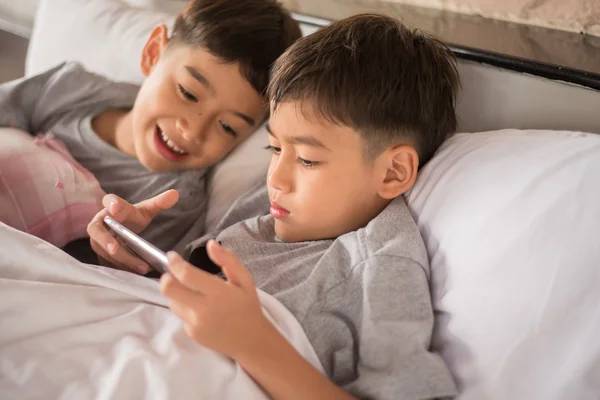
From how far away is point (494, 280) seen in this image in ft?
2.47

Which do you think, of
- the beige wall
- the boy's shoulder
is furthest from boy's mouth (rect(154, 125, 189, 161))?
the beige wall

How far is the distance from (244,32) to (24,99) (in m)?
0.57

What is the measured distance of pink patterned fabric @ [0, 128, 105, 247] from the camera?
3.46ft

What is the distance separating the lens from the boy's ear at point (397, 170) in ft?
2.95

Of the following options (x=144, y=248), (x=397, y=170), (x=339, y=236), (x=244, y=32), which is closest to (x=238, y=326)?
(x=144, y=248)

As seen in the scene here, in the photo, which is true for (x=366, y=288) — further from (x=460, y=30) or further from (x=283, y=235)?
(x=460, y=30)

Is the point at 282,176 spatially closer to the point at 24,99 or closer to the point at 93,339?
the point at 93,339

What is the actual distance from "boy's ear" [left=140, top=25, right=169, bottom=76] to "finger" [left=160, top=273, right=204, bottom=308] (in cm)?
84

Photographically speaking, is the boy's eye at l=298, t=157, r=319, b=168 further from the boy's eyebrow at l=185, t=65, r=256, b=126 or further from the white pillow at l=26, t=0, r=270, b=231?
the white pillow at l=26, t=0, r=270, b=231

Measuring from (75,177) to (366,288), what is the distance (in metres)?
0.67

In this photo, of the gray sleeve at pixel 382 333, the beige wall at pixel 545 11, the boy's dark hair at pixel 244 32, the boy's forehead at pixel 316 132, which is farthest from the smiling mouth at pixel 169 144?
the beige wall at pixel 545 11

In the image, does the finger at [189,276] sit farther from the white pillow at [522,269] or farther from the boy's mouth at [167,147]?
the boy's mouth at [167,147]

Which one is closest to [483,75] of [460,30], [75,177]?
[460,30]

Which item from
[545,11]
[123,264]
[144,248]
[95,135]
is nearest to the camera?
[144,248]
